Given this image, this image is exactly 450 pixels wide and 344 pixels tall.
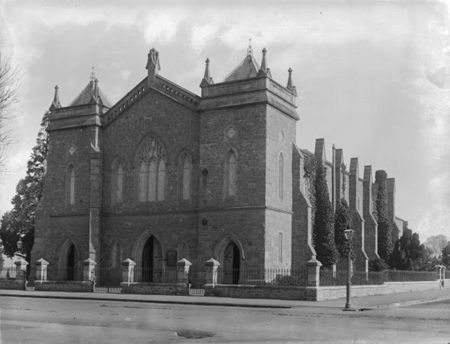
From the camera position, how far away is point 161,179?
128 ft

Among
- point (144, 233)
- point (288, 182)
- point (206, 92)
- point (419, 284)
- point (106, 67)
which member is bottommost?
point (419, 284)

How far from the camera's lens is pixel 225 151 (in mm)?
36000

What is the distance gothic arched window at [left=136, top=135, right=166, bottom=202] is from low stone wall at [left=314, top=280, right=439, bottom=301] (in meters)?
12.7

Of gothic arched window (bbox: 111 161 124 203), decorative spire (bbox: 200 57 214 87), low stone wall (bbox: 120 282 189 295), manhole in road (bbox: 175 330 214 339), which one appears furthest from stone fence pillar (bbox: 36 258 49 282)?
manhole in road (bbox: 175 330 214 339)

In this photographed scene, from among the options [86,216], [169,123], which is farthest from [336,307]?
[86,216]

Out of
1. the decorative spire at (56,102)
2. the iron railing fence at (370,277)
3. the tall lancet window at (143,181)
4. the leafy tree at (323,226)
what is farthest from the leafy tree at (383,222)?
the decorative spire at (56,102)

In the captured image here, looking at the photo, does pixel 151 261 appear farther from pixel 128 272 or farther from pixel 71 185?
pixel 71 185

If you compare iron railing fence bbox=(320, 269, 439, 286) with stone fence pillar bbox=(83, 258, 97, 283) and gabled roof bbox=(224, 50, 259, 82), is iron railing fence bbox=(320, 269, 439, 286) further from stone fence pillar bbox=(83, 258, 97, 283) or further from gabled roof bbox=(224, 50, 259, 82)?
stone fence pillar bbox=(83, 258, 97, 283)

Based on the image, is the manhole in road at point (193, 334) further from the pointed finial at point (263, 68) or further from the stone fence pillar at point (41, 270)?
the stone fence pillar at point (41, 270)

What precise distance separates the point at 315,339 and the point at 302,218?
23858 mm

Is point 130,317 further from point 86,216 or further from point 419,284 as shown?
point 419,284

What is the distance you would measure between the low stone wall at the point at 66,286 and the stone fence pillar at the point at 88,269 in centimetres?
83

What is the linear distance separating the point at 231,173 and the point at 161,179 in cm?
528

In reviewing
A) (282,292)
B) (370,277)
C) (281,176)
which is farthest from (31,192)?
(282,292)
